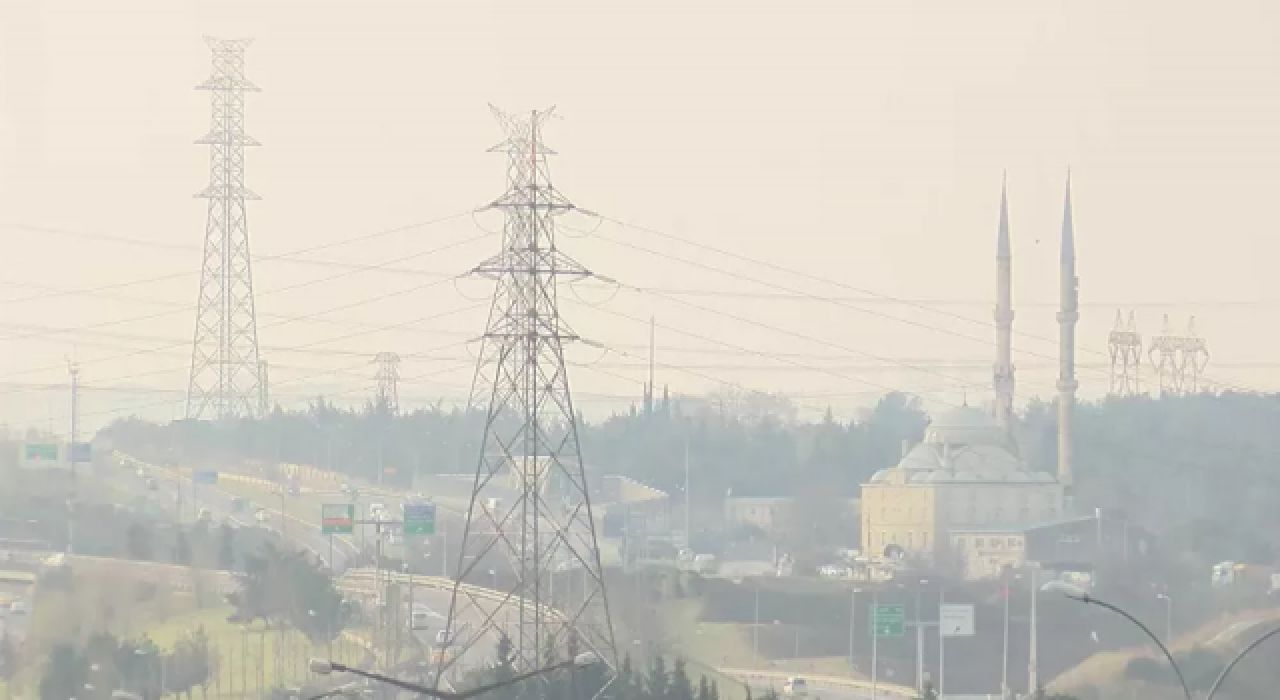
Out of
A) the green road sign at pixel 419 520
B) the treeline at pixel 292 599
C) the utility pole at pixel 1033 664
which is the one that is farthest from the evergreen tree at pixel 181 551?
the utility pole at pixel 1033 664

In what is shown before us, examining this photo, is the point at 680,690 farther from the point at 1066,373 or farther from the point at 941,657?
the point at 1066,373

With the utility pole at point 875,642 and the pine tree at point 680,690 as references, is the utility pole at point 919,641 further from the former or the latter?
the pine tree at point 680,690

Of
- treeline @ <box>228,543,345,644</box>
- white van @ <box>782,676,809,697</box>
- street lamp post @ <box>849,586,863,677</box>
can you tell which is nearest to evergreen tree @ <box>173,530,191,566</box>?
treeline @ <box>228,543,345,644</box>

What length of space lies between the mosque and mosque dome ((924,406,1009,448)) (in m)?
0.06

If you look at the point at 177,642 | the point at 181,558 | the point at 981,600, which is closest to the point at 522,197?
the point at 177,642

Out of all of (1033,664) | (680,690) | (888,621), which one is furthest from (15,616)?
(680,690)

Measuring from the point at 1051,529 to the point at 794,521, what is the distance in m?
22.6

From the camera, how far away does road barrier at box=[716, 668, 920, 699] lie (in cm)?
11220

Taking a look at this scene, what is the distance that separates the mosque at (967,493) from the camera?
18000 centimetres

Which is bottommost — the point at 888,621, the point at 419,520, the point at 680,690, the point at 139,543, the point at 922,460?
the point at 680,690

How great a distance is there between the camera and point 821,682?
117 metres

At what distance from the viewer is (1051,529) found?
580ft

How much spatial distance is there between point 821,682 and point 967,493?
2792 inches

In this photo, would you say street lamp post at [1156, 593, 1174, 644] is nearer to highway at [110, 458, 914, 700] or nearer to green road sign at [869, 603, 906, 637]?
highway at [110, 458, 914, 700]
